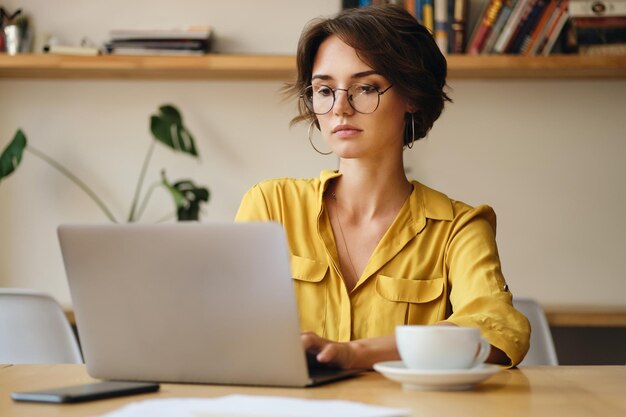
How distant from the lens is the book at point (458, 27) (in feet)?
10.6

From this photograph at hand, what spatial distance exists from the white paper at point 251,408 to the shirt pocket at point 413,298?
0.82 meters

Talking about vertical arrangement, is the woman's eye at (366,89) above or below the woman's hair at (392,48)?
below

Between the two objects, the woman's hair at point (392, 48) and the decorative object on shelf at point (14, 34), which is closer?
the woman's hair at point (392, 48)

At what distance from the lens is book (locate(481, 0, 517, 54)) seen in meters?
3.20

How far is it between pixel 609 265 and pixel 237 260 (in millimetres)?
2621

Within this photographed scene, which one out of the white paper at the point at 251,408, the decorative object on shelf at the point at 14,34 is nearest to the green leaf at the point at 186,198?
the decorative object on shelf at the point at 14,34

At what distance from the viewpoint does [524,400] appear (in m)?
1.06

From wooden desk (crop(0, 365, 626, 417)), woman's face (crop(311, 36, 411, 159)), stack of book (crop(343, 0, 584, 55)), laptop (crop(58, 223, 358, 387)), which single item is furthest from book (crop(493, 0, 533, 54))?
laptop (crop(58, 223, 358, 387))

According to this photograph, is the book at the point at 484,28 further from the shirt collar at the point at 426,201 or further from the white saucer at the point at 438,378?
the white saucer at the point at 438,378

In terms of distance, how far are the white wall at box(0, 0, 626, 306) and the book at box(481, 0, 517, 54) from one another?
0.22 m

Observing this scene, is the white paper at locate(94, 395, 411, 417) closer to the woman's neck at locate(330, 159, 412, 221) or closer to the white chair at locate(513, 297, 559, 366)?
the woman's neck at locate(330, 159, 412, 221)

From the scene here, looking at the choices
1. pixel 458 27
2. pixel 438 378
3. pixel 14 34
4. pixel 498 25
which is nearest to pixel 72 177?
pixel 14 34

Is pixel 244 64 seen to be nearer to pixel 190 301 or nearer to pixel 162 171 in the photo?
pixel 162 171

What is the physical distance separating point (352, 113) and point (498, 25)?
5.22ft
